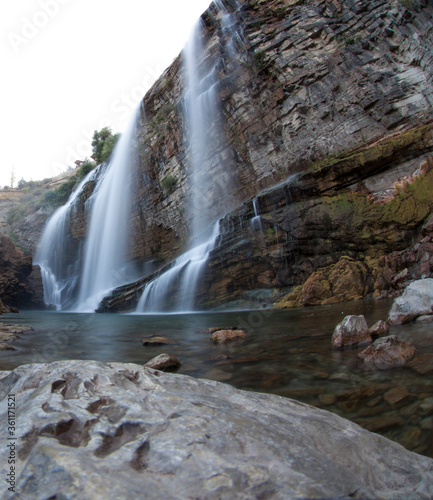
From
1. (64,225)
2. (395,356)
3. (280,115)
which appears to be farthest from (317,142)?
(64,225)

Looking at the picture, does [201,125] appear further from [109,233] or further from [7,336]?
[7,336]

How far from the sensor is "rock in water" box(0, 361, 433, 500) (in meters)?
1.12

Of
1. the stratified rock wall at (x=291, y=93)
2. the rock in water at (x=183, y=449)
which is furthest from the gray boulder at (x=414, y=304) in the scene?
the stratified rock wall at (x=291, y=93)

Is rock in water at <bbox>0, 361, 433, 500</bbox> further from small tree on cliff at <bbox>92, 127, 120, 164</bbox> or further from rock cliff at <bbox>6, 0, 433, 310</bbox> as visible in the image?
small tree on cliff at <bbox>92, 127, 120, 164</bbox>

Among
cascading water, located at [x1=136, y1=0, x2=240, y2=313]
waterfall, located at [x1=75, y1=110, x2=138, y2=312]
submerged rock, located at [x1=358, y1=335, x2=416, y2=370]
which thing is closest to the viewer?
submerged rock, located at [x1=358, y1=335, x2=416, y2=370]

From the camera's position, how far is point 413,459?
156cm

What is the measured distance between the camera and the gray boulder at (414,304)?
17.2ft

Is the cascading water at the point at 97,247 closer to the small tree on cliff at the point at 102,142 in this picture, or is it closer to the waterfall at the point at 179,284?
the small tree on cliff at the point at 102,142

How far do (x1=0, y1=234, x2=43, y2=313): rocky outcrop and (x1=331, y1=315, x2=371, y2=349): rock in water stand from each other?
2411 centimetres

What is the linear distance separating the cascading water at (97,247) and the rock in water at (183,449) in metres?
22.4

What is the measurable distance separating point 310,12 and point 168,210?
1543 cm

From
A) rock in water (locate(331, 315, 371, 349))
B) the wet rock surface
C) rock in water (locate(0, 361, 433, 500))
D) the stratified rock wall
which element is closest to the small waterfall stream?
the stratified rock wall

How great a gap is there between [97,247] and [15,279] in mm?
6369

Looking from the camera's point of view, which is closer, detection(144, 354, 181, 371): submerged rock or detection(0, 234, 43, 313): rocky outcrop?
detection(144, 354, 181, 371): submerged rock
